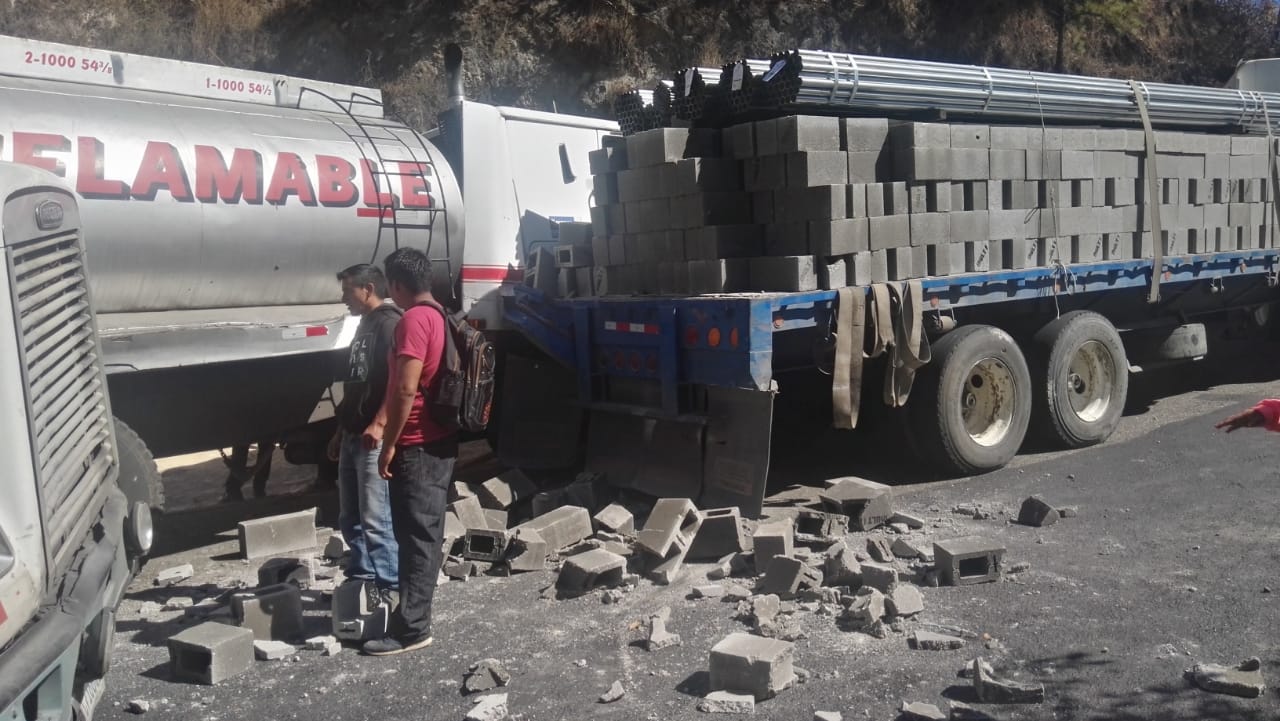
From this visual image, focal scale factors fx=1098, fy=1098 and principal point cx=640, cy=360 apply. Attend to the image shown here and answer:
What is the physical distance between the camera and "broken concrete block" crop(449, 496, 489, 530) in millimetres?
6824

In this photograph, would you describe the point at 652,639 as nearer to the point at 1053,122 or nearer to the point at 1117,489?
the point at 1117,489

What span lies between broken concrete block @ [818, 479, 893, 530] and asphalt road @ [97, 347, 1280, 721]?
218 millimetres

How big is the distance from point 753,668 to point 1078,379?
5.87 meters

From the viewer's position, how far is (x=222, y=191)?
664 centimetres

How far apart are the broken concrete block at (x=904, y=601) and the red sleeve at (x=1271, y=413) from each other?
67.3 inches

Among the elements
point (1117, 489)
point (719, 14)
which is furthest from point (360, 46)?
point (1117, 489)

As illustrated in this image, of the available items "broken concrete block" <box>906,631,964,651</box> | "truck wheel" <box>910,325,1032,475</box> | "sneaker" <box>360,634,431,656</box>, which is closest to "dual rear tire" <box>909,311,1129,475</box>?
"truck wheel" <box>910,325,1032,475</box>

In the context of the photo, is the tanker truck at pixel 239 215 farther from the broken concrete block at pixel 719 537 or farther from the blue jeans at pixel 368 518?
the broken concrete block at pixel 719 537

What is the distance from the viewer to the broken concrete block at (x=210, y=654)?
187 inches

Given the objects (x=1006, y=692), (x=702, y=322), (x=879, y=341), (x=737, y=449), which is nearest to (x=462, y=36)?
(x=702, y=322)

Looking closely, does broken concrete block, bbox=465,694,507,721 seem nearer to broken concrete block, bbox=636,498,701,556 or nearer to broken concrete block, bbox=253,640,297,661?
broken concrete block, bbox=253,640,297,661

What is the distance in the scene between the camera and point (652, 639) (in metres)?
4.95

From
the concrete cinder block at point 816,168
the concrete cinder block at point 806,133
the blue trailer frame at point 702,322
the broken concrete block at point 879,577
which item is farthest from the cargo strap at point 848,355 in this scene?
the broken concrete block at point 879,577

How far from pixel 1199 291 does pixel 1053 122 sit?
265 centimetres
